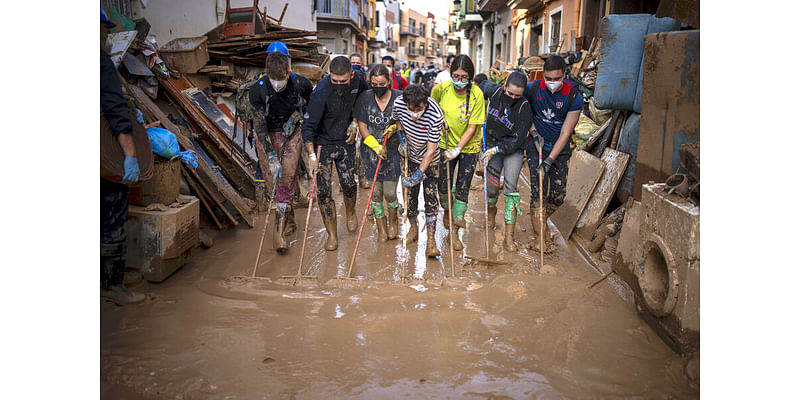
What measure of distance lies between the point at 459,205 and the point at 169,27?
7.12m

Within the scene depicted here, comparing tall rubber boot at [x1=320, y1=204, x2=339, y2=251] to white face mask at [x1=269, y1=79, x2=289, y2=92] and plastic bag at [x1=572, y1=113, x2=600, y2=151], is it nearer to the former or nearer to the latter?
white face mask at [x1=269, y1=79, x2=289, y2=92]

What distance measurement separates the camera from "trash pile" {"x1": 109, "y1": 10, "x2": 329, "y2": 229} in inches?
214

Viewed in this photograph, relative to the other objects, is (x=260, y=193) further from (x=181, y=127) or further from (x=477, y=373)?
(x=477, y=373)

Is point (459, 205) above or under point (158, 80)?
under

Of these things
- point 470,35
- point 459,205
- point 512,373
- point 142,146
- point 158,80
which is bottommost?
point 512,373

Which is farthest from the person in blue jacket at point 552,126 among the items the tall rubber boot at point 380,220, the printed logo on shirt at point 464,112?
the tall rubber boot at point 380,220

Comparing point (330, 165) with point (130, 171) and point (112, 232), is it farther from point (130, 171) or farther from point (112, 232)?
point (112, 232)

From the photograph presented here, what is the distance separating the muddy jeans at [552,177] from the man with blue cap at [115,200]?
3.42m

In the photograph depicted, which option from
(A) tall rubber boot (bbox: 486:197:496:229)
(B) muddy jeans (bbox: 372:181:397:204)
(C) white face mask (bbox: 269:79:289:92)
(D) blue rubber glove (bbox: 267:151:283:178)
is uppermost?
(C) white face mask (bbox: 269:79:289:92)

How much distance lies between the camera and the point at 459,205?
509 centimetres

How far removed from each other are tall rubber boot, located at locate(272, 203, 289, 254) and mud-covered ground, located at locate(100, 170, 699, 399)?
298mm

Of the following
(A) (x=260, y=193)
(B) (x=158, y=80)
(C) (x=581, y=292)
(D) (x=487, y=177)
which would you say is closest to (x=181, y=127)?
(B) (x=158, y=80)

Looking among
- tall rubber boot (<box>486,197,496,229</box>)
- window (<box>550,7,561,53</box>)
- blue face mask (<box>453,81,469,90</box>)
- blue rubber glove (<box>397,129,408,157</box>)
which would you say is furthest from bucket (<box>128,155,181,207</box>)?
window (<box>550,7,561,53</box>)

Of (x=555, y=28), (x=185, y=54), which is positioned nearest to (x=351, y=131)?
(x=185, y=54)
